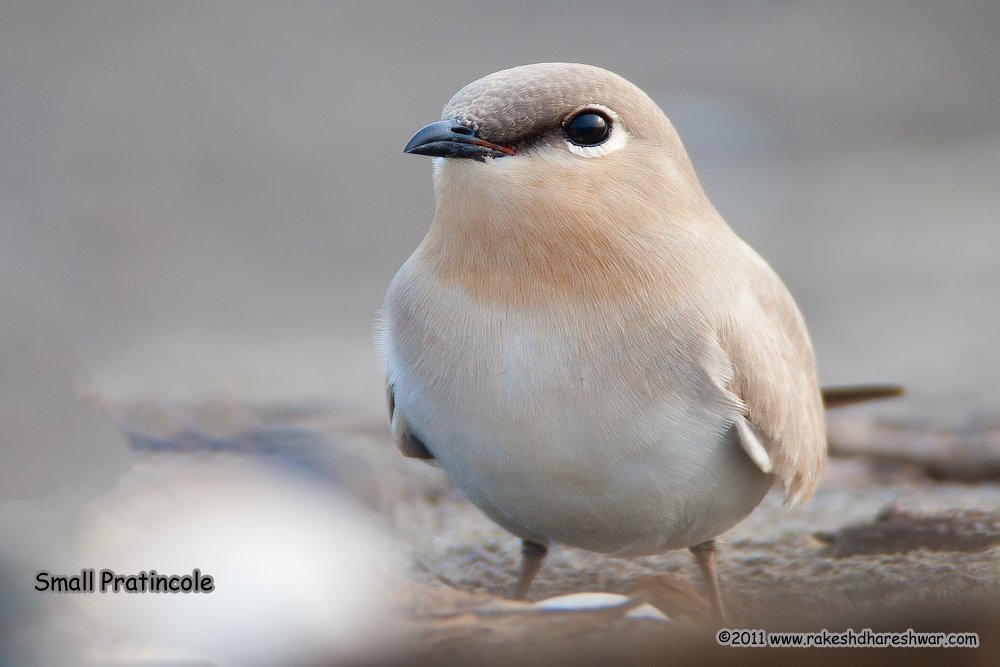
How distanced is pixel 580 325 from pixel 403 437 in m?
0.51

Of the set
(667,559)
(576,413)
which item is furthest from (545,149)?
(667,559)

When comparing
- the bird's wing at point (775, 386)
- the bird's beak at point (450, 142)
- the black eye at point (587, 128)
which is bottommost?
the bird's wing at point (775, 386)

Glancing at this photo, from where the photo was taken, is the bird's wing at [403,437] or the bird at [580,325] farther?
the bird's wing at [403,437]

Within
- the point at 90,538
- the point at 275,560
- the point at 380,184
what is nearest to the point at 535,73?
the point at 275,560

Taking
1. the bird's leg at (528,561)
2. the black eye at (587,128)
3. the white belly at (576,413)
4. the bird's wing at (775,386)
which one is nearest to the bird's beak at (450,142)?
the black eye at (587,128)

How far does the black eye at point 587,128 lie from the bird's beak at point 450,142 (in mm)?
150

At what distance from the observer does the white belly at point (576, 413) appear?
1.92 m

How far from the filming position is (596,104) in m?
1.97

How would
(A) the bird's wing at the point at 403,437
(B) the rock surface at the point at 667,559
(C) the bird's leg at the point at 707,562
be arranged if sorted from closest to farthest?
(B) the rock surface at the point at 667,559 → (A) the bird's wing at the point at 403,437 → (C) the bird's leg at the point at 707,562

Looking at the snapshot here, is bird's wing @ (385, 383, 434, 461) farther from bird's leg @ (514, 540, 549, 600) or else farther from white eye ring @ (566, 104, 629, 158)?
white eye ring @ (566, 104, 629, 158)

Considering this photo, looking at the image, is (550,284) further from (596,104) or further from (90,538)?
(90,538)

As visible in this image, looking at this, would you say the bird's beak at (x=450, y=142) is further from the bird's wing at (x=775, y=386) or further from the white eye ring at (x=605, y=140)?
the bird's wing at (x=775, y=386)

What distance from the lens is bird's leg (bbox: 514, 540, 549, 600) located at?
239 centimetres

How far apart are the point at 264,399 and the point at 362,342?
2.79ft
